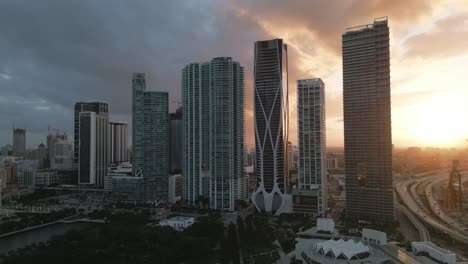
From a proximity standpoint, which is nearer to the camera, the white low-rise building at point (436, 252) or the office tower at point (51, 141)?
the white low-rise building at point (436, 252)

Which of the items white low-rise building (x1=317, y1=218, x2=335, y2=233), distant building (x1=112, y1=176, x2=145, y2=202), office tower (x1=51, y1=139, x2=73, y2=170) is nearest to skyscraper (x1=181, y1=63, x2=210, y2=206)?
distant building (x1=112, y1=176, x2=145, y2=202)

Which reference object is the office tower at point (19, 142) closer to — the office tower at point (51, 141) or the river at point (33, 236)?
the office tower at point (51, 141)

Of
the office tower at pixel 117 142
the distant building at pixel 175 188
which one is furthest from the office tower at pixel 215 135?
the office tower at pixel 117 142

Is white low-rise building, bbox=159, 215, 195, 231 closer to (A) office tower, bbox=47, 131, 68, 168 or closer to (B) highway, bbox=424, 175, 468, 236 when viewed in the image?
(B) highway, bbox=424, 175, 468, 236

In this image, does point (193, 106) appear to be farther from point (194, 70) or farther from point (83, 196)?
point (83, 196)

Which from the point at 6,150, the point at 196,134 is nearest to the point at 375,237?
Result: the point at 196,134
